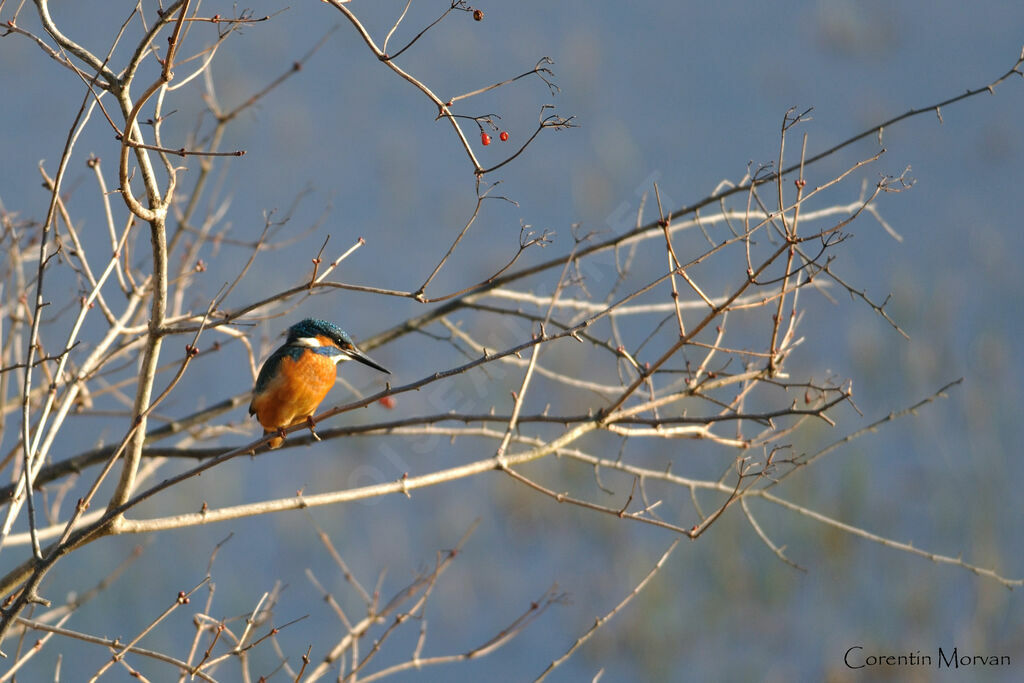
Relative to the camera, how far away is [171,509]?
19.7ft

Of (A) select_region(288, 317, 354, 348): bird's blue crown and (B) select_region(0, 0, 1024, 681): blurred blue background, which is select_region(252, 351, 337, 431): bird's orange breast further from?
(B) select_region(0, 0, 1024, 681): blurred blue background

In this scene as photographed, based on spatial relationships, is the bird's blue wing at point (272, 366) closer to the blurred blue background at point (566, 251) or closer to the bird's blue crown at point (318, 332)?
the bird's blue crown at point (318, 332)

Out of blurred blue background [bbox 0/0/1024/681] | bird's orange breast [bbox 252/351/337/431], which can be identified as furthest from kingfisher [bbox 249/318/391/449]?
blurred blue background [bbox 0/0/1024/681]

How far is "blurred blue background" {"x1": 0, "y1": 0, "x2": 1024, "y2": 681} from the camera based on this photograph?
5227mm

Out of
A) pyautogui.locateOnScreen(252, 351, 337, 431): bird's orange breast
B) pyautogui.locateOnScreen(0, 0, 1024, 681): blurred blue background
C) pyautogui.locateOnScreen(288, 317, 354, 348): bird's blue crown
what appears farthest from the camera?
pyautogui.locateOnScreen(0, 0, 1024, 681): blurred blue background

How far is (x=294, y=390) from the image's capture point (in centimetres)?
287

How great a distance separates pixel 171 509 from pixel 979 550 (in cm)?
427

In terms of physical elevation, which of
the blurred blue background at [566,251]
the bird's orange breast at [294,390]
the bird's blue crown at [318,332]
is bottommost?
the bird's orange breast at [294,390]

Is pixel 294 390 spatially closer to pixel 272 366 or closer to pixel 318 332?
pixel 272 366

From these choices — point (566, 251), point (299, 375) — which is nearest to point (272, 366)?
point (299, 375)

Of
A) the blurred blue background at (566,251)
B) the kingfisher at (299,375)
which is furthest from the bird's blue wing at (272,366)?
the blurred blue background at (566,251)

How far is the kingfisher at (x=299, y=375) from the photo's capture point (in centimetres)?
288

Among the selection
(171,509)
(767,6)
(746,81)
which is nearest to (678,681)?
(171,509)

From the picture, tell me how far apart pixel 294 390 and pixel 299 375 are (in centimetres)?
4
